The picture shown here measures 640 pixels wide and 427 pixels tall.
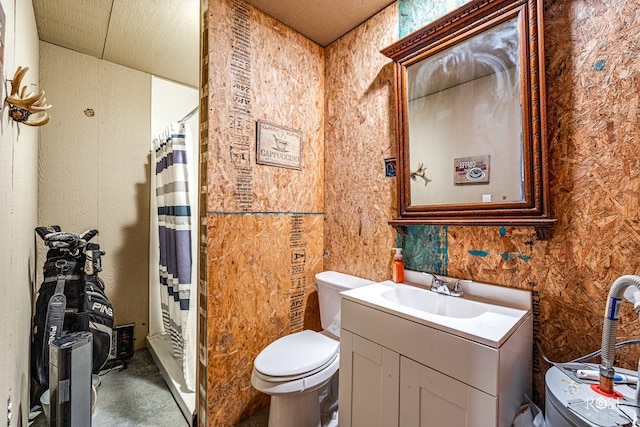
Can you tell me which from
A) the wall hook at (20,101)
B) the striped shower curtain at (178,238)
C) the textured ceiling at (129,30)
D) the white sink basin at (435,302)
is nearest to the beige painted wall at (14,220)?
the wall hook at (20,101)

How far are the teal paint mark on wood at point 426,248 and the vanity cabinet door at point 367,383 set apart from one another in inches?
21.3

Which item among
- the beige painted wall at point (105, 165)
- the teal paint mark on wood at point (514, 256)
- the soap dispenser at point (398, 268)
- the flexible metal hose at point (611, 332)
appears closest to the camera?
the flexible metal hose at point (611, 332)

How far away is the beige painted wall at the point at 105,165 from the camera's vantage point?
2080 millimetres

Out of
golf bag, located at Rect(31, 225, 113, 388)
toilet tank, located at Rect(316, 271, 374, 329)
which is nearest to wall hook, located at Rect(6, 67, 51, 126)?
golf bag, located at Rect(31, 225, 113, 388)

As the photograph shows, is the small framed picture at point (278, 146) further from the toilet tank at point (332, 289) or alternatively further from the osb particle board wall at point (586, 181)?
the osb particle board wall at point (586, 181)

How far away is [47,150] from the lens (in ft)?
6.73

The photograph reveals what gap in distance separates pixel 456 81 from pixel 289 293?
155cm

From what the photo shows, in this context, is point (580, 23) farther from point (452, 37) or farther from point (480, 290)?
point (480, 290)

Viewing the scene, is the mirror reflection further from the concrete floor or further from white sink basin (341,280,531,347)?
the concrete floor

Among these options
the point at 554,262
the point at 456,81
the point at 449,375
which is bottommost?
the point at 449,375

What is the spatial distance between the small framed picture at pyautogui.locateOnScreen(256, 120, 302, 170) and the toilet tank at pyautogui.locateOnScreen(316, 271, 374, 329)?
2.55 ft

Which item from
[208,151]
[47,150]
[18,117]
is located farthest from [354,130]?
[47,150]

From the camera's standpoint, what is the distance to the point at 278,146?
5.88ft

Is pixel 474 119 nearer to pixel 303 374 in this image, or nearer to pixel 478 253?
pixel 478 253
